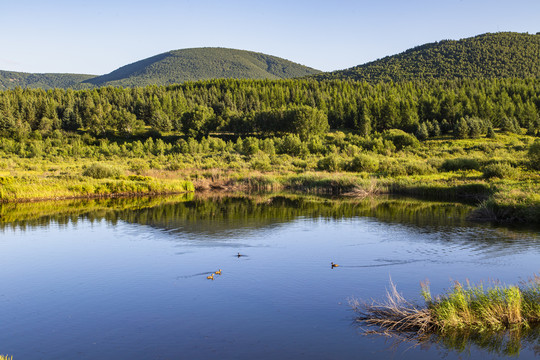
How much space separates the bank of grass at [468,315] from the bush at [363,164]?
4139 cm

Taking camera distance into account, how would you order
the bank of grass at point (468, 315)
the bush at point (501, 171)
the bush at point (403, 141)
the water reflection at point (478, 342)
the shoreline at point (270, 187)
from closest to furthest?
the water reflection at point (478, 342)
the bank of grass at point (468, 315)
the shoreline at point (270, 187)
the bush at point (501, 171)
the bush at point (403, 141)

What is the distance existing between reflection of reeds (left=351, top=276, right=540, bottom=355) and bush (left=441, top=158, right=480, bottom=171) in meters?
37.5

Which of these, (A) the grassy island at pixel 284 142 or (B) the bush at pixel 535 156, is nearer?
(A) the grassy island at pixel 284 142

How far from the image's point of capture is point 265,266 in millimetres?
18297

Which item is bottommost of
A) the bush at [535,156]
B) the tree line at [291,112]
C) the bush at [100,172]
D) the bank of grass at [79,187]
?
the bank of grass at [79,187]

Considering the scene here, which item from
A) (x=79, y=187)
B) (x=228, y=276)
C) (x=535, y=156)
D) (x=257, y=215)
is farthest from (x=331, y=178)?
(x=228, y=276)

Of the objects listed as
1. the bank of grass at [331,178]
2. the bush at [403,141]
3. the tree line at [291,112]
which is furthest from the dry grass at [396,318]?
the tree line at [291,112]

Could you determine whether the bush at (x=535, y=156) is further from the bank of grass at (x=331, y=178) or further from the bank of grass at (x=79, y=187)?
the bank of grass at (x=79, y=187)

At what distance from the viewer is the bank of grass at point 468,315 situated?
1167cm

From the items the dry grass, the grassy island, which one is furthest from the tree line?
the dry grass

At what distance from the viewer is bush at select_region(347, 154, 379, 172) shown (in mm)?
53266

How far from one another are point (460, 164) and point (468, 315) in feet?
130

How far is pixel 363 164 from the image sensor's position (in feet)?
175

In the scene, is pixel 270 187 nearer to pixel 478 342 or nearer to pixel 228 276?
pixel 228 276
